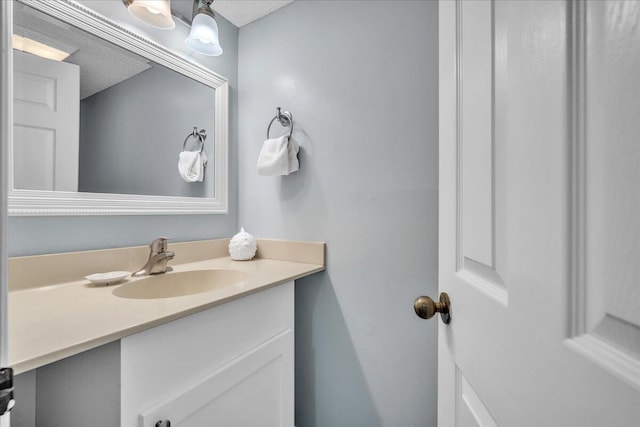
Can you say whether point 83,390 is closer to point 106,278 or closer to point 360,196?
point 106,278

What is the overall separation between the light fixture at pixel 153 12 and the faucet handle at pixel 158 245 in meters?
0.91

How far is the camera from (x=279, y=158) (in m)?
1.29

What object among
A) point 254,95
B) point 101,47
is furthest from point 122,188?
point 254,95

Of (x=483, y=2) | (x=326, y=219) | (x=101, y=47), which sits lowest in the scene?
(x=326, y=219)

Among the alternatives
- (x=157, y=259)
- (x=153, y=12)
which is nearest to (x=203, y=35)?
(x=153, y=12)

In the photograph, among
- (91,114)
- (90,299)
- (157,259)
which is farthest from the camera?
(157,259)

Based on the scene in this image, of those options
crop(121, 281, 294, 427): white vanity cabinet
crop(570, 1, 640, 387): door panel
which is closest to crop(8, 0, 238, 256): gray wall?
crop(121, 281, 294, 427): white vanity cabinet

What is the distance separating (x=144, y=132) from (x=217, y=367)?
39.4 inches

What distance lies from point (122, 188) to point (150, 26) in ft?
2.37

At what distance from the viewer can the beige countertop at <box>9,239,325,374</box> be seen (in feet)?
1.72

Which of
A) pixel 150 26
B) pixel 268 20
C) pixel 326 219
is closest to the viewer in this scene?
pixel 150 26

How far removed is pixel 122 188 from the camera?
1.10m

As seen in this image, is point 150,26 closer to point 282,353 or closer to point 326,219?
point 326,219

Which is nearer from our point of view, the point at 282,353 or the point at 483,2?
the point at 483,2
